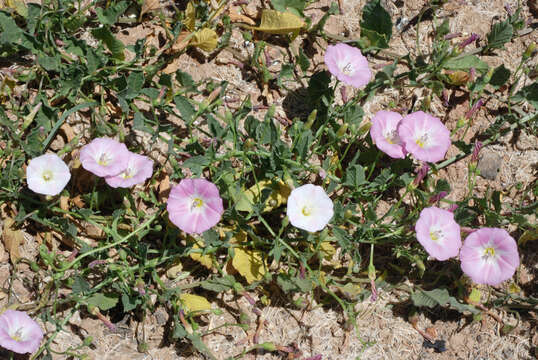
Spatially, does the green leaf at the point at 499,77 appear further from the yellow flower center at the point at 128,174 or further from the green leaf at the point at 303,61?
the yellow flower center at the point at 128,174

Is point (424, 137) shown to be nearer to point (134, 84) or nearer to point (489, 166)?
point (489, 166)

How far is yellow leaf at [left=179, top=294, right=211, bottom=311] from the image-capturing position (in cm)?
264

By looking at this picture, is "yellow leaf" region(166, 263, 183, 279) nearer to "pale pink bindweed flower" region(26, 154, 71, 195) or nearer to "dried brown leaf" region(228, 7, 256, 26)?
"pale pink bindweed flower" region(26, 154, 71, 195)

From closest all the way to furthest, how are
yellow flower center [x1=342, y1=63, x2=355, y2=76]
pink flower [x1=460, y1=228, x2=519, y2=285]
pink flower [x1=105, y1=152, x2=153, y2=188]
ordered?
pink flower [x1=105, y1=152, x2=153, y2=188] → pink flower [x1=460, y1=228, x2=519, y2=285] → yellow flower center [x1=342, y1=63, x2=355, y2=76]

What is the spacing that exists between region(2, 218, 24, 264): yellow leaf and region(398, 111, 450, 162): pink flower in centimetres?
180

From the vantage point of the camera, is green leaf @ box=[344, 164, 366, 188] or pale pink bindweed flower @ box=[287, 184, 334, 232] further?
green leaf @ box=[344, 164, 366, 188]

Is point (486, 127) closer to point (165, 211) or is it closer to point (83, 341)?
point (165, 211)

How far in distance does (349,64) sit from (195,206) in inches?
42.8

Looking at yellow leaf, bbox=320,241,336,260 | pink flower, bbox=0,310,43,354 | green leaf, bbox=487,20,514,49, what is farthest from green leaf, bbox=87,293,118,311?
green leaf, bbox=487,20,514,49

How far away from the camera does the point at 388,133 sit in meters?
2.92

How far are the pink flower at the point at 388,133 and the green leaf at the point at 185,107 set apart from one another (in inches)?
34.0

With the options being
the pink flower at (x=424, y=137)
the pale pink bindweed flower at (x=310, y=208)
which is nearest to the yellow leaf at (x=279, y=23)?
the pink flower at (x=424, y=137)

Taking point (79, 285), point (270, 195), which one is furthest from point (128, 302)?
point (270, 195)

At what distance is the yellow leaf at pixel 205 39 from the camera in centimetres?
304
